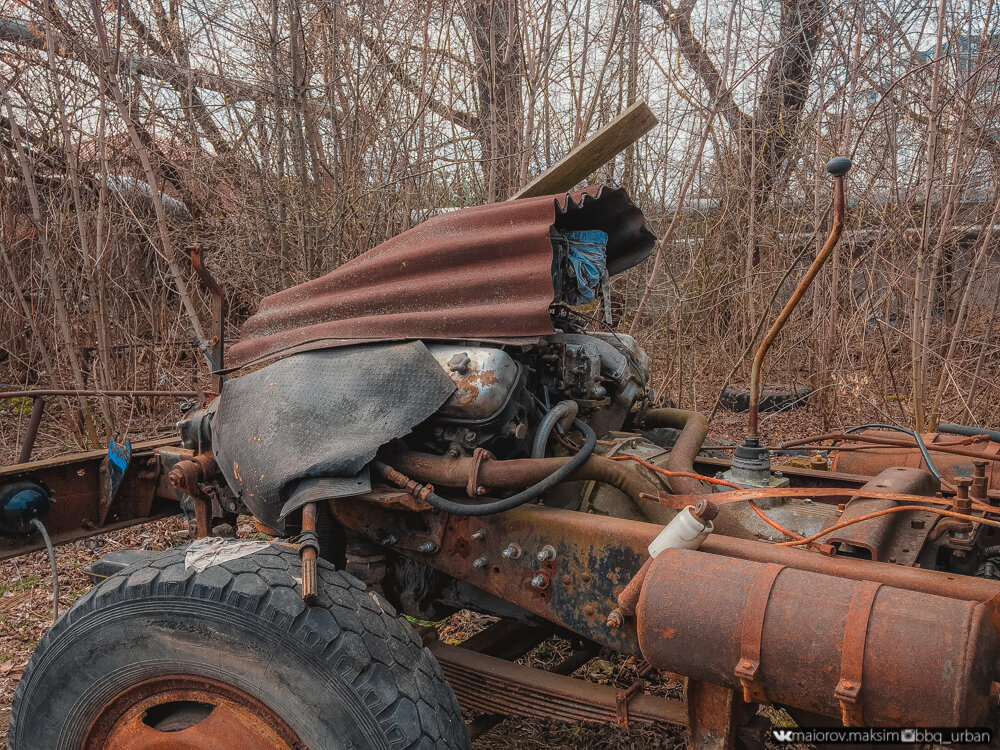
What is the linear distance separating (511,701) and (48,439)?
6148mm

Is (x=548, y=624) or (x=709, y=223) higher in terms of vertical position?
(x=709, y=223)

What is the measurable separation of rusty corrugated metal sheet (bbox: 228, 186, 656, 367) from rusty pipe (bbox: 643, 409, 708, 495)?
2.33 ft

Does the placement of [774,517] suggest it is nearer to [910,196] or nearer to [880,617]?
[880,617]

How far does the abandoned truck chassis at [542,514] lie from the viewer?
1.69m

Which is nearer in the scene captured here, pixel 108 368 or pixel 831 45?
pixel 108 368

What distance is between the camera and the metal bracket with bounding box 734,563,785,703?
1697 mm

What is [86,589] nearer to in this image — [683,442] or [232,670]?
[232,670]

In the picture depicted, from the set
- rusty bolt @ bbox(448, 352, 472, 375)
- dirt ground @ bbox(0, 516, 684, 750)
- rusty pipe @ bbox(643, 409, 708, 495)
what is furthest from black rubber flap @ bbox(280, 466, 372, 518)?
dirt ground @ bbox(0, 516, 684, 750)

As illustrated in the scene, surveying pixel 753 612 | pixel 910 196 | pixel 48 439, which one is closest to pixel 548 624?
pixel 753 612

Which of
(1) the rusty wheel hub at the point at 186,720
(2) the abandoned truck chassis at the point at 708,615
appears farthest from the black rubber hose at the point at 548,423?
(1) the rusty wheel hub at the point at 186,720

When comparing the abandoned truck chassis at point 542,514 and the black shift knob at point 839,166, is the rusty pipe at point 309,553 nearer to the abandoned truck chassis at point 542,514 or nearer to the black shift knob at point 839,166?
the abandoned truck chassis at point 542,514

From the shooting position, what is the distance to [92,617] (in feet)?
7.09

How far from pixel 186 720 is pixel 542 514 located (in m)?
1.16

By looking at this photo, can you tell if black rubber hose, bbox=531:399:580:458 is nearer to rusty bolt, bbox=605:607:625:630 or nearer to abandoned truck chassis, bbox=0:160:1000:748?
abandoned truck chassis, bbox=0:160:1000:748
